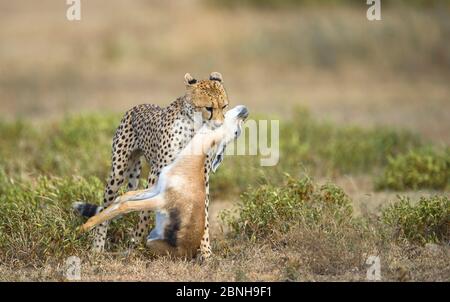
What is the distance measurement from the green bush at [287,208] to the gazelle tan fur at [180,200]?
2.55ft

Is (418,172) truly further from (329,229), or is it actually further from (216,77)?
(216,77)

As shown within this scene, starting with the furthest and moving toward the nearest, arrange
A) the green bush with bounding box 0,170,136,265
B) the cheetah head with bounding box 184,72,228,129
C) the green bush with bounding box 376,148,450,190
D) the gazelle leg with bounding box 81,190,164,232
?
the green bush with bounding box 376,148,450,190
the green bush with bounding box 0,170,136,265
the cheetah head with bounding box 184,72,228,129
the gazelle leg with bounding box 81,190,164,232

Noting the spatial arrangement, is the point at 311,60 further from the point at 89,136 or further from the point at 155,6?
the point at 89,136

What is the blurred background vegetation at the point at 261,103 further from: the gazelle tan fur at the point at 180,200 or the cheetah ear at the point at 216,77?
the cheetah ear at the point at 216,77

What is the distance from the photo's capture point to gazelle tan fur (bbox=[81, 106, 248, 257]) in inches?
233

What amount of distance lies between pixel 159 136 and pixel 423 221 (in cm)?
192

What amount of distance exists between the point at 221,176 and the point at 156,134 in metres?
2.93

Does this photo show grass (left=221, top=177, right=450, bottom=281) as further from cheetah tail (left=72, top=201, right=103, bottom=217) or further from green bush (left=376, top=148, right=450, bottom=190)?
green bush (left=376, top=148, right=450, bottom=190)

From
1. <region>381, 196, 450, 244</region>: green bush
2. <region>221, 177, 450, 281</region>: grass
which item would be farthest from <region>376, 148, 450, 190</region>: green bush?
<region>381, 196, 450, 244</region>: green bush

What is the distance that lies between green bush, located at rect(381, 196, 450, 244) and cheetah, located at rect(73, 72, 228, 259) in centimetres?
135

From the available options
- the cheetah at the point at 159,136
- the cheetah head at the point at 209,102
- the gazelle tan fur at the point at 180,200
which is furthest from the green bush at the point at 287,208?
the cheetah head at the point at 209,102

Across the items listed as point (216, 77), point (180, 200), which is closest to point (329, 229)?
point (180, 200)

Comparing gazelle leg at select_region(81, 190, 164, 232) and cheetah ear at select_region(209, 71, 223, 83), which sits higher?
cheetah ear at select_region(209, 71, 223, 83)

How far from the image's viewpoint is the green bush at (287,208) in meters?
6.72
